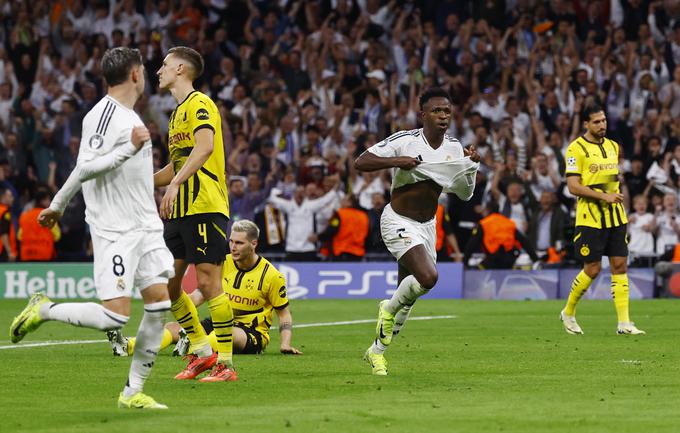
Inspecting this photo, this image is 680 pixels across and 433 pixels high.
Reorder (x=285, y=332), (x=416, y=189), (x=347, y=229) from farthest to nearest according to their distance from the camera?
(x=347, y=229), (x=285, y=332), (x=416, y=189)

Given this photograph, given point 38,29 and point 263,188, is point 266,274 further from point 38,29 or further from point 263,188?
point 38,29

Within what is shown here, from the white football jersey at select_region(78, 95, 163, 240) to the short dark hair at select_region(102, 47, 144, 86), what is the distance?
160mm

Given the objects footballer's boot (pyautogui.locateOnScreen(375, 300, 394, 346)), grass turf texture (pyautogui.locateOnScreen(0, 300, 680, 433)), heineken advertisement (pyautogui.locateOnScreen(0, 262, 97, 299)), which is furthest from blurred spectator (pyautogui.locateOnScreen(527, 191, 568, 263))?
footballer's boot (pyautogui.locateOnScreen(375, 300, 394, 346))

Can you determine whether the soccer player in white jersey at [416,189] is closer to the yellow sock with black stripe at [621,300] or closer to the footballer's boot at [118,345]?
the footballer's boot at [118,345]

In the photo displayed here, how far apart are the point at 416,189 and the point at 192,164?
239cm

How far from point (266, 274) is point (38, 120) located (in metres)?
15.9

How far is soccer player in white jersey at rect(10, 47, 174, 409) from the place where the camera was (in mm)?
8266

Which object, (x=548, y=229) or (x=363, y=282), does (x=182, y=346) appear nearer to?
(x=363, y=282)

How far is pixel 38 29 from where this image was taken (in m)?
29.8

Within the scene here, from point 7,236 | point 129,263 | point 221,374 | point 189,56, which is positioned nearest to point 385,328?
point 221,374

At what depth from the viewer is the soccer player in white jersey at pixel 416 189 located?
36.3 ft

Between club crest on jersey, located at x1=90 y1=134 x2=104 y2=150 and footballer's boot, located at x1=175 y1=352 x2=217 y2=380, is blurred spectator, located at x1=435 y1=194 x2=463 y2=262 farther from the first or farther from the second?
club crest on jersey, located at x1=90 y1=134 x2=104 y2=150

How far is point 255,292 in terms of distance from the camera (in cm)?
1288

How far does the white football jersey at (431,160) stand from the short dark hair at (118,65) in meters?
3.10
